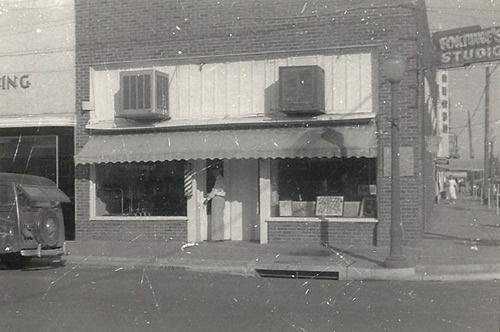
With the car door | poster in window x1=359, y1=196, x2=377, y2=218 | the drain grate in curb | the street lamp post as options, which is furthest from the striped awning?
the car door

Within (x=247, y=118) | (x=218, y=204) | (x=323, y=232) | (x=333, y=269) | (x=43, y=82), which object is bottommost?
(x=333, y=269)

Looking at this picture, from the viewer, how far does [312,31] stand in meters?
13.1

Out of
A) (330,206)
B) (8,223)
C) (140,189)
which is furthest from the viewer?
(140,189)

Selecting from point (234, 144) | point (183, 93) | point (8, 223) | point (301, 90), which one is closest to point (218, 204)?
point (234, 144)

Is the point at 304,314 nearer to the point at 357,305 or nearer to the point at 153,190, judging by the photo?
the point at 357,305

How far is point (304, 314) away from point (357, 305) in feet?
2.95

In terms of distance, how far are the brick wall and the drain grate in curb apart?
2694 mm

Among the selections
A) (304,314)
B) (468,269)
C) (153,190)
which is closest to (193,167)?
(153,190)

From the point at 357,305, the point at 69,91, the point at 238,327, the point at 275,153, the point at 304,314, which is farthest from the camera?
the point at 69,91

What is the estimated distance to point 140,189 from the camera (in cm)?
1474

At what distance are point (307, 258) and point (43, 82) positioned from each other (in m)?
7.83

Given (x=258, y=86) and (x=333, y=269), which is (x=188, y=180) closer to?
(x=258, y=86)

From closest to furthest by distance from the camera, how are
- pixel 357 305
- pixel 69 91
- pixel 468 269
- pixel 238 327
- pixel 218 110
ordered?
pixel 238 327, pixel 357 305, pixel 468 269, pixel 218 110, pixel 69 91

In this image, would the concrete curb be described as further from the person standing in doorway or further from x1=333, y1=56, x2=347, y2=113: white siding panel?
x1=333, y1=56, x2=347, y2=113: white siding panel
